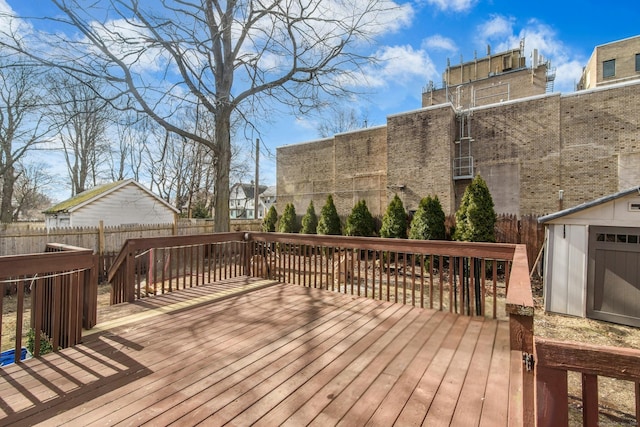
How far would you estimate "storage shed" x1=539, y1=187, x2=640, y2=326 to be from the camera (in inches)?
221

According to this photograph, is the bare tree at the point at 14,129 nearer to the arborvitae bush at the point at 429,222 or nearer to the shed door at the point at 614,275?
the arborvitae bush at the point at 429,222

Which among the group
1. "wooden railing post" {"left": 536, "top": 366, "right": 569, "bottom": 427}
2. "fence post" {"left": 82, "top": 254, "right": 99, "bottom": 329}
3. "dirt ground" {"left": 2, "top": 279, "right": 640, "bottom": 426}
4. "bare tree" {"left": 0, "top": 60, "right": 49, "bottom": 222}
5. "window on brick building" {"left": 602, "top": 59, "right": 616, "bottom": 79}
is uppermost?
"window on brick building" {"left": 602, "top": 59, "right": 616, "bottom": 79}

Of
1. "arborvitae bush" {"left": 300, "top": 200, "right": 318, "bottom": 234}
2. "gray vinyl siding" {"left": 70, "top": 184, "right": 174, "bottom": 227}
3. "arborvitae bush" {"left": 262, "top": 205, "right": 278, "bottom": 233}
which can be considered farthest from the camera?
"arborvitae bush" {"left": 262, "top": 205, "right": 278, "bottom": 233}

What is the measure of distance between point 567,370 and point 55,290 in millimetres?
3757

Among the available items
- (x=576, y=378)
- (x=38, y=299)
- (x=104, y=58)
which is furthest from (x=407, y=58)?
(x=38, y=299)

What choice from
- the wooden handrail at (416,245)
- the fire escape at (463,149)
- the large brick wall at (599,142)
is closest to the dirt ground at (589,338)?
the wooden handrail at (416,245)

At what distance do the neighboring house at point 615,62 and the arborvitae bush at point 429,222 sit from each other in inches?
821

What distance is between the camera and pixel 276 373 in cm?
238

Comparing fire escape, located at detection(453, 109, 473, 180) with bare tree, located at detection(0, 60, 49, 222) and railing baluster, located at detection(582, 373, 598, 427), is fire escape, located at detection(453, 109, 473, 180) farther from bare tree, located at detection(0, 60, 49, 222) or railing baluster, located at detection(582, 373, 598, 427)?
bare tree, located at detection(0, 60, 49, 222)

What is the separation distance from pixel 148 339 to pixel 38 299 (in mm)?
997

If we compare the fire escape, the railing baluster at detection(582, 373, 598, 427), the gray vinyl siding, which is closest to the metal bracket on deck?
the railing baluster at detection(582, 373, 598, 427)

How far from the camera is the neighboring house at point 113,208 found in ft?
37.0

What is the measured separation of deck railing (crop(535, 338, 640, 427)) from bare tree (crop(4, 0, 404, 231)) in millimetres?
7235

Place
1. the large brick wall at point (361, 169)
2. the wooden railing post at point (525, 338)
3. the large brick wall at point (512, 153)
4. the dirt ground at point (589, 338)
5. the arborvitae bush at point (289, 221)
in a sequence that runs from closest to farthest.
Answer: the wooden railing post at point (525, 338) < the dirt ground at point (589, 338) < the large brick wall at point (512, 153) < the large brick wall at point (361, 169) < the arborvitae bush at point (289, 221)
